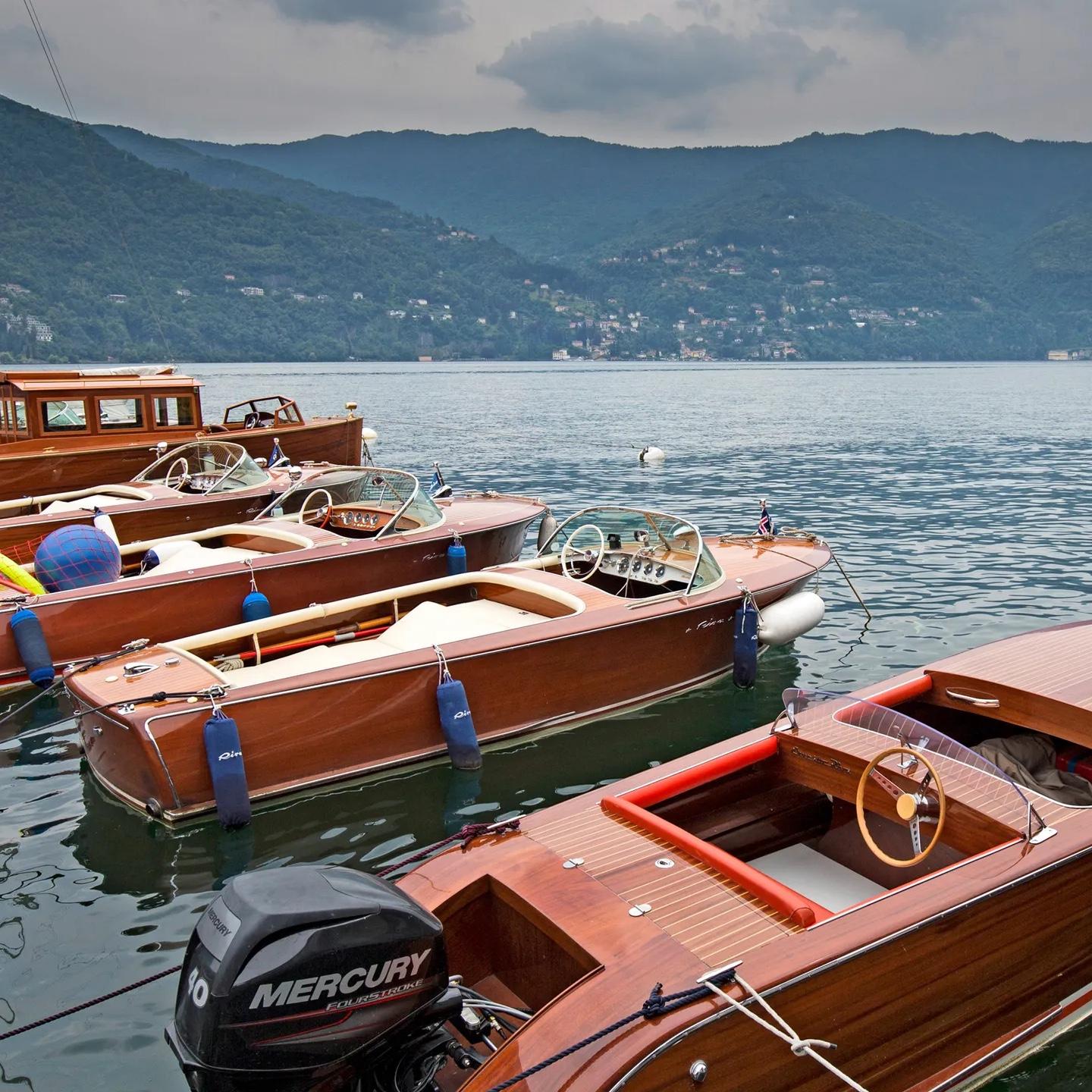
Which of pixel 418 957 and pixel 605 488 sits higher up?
pixel 418 957

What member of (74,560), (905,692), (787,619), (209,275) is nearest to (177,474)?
(74,560)

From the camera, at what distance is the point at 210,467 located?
51.1ft

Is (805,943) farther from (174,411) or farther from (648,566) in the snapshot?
(174,411)

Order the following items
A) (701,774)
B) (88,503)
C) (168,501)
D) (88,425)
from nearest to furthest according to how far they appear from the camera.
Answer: (701,774) < (88,503) < (168,501) < (88,425)

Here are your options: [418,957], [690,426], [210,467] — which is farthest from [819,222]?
[418,957]

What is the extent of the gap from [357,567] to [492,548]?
200cm

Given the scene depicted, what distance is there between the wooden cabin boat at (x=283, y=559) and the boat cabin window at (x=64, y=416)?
15.0 ft

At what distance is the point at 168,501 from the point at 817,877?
35.2 feet

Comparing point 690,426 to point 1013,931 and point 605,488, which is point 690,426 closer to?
point 605,488

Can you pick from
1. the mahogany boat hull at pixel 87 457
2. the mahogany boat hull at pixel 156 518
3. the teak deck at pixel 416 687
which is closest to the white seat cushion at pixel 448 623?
the teak deck at pixel 416 687

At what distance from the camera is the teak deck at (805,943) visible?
11.6 feet

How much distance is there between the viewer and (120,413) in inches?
691

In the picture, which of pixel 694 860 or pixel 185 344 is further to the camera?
pixel 185 344

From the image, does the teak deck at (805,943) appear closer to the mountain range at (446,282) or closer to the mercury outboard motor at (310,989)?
the mercury outboard motor at (310,989)
